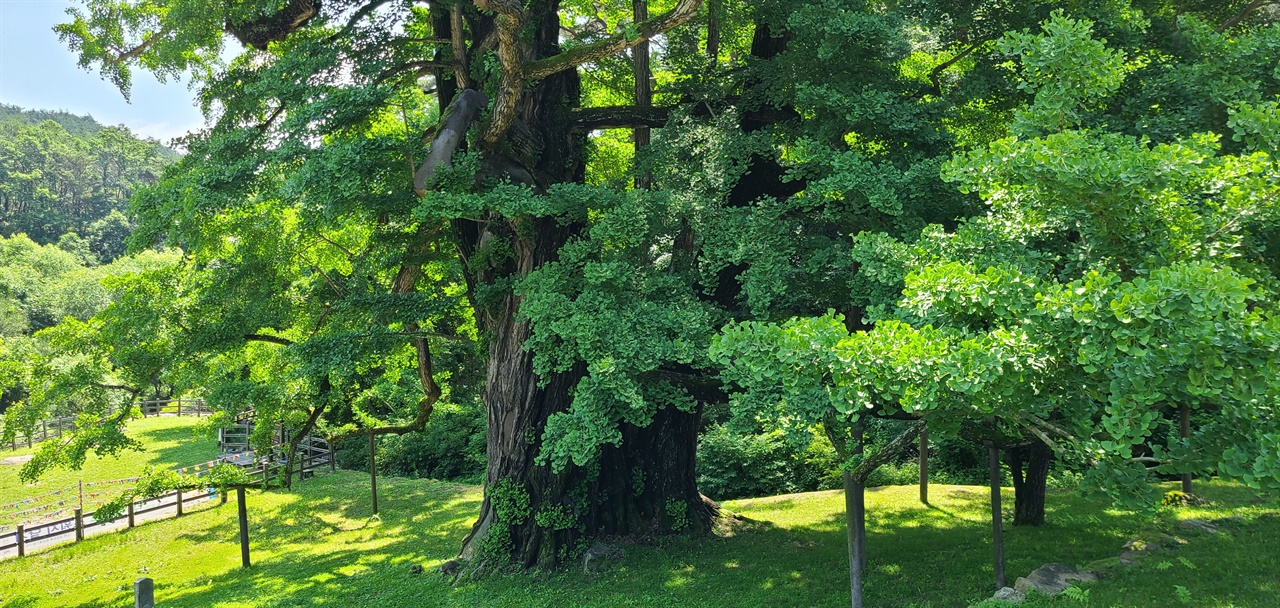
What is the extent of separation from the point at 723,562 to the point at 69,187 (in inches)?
4124

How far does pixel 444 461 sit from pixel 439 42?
619 inches

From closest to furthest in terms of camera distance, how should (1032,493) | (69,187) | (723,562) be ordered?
(723,562) < (1032,493) < (69,187)

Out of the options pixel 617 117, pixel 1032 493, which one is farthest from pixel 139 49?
pixel 1032 493

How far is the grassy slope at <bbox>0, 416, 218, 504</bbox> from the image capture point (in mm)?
22312

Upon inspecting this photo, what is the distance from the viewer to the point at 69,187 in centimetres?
9025

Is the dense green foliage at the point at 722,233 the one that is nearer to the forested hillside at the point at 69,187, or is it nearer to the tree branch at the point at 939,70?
the tree branch at the point at 939,70

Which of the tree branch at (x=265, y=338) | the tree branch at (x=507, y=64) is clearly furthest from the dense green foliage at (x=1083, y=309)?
the tree branch at (x=265, y=338)

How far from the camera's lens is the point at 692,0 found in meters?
7.60

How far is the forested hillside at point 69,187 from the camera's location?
245 ft

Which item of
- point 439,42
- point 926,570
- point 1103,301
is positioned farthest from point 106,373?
point 1103,301

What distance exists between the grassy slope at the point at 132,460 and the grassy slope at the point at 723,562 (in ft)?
12.2

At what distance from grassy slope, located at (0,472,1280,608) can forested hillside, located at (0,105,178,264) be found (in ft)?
197

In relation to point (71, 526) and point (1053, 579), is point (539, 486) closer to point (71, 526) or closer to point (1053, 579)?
point (1053, 579)

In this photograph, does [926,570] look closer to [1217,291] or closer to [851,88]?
[851,88]
